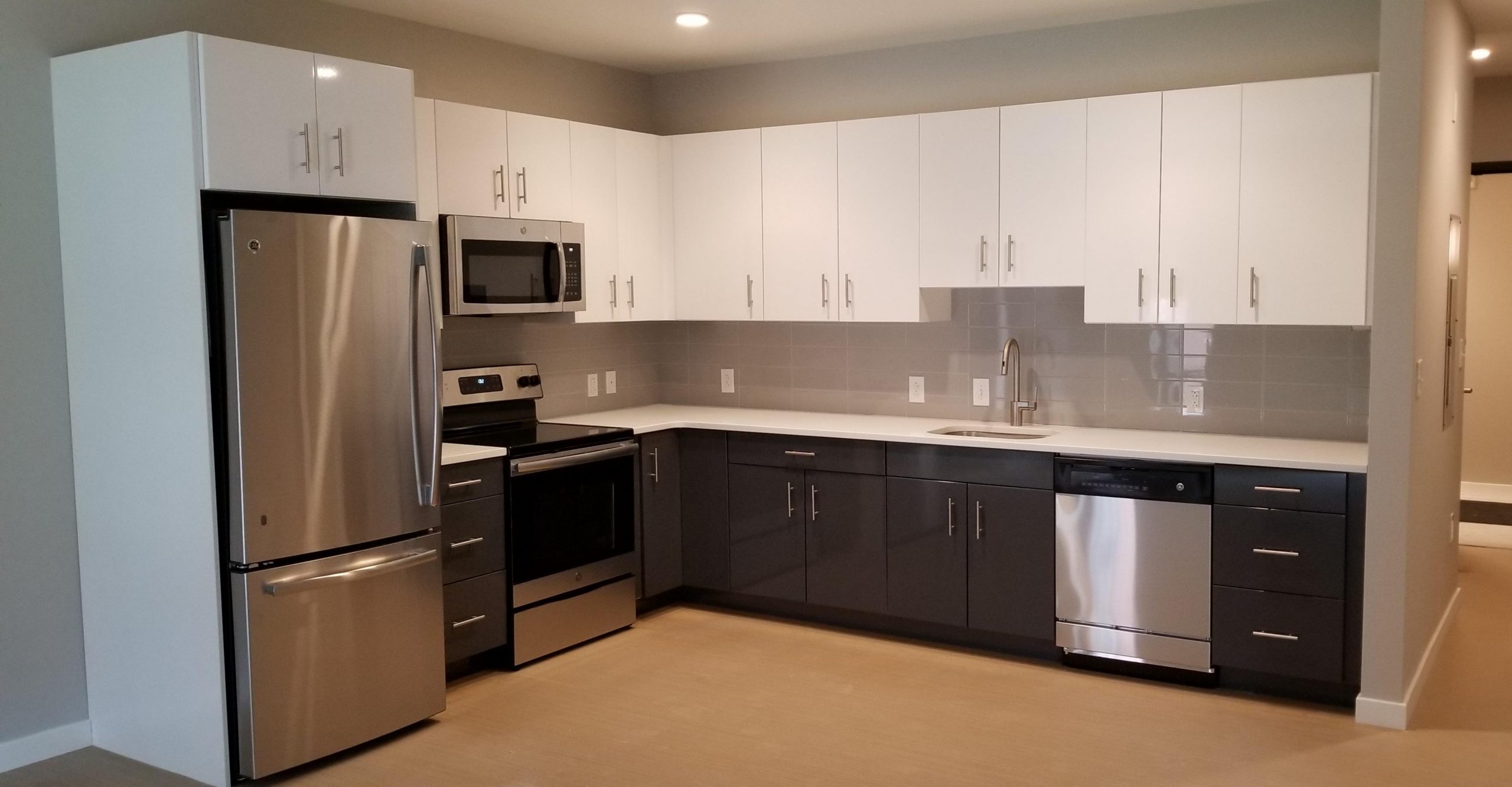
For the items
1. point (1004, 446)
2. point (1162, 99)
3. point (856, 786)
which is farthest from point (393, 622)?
point (1162, 99)

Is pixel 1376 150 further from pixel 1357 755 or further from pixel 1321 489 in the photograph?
pixel 1357 755

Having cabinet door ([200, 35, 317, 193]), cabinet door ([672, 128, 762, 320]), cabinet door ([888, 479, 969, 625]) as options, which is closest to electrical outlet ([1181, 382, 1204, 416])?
cabinet door ([888, 479, 969, 625])

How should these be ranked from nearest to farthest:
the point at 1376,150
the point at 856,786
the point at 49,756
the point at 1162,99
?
the point at 856,786, the point at 49,756, the point at 1376,150, the point at 1162,99

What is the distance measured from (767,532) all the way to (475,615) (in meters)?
1.37

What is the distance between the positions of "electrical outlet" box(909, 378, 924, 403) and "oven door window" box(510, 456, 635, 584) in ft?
4.48

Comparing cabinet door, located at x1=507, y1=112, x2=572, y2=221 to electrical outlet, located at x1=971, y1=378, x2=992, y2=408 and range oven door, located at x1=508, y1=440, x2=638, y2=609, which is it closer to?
range oven door, located at x1=508, y1=440, x2=638, y2=609

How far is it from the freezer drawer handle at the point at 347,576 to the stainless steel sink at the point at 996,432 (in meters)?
2.10

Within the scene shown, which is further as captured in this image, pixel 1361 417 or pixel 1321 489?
pixel 1361 417

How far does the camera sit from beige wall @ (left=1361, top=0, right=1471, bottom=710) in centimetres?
366

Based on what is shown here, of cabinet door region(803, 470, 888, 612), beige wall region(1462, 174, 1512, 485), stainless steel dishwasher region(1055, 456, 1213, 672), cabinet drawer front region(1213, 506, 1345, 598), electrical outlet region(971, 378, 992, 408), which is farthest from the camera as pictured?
beige wall region(1462, 174, 1512, 485)

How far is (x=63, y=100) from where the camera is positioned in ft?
11.8

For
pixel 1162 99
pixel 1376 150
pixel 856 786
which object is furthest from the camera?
pixel 1162 99

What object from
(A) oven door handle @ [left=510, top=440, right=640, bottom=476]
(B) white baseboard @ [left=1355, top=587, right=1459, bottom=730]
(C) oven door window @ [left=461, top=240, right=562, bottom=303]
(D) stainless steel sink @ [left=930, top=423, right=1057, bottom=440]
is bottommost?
(B) white baseboard @ [left=1355, top=587, right=1459, bottom=730]

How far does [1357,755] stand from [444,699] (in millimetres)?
2960
